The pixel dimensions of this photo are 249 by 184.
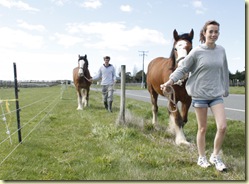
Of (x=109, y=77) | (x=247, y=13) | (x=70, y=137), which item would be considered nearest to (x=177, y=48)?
(x=247, y=13)

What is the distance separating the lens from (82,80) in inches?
517

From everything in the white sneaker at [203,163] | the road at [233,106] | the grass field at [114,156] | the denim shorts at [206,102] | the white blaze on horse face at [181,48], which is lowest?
the road at [233,106]

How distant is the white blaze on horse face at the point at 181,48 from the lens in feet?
17.7

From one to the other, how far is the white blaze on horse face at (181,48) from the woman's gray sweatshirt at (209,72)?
1238mm

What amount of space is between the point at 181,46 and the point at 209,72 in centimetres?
155

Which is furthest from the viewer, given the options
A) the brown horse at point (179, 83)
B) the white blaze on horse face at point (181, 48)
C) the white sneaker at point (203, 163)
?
the brown horse at point (179, 83)

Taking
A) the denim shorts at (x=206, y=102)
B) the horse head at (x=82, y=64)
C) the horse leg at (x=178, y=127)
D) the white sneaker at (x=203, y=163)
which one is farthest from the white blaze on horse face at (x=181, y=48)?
the horse head at (x=82, y=64)

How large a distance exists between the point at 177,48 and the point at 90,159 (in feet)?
7.82

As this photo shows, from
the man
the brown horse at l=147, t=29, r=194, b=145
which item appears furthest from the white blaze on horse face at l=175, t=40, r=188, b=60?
the man

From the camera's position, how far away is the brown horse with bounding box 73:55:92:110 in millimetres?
12508

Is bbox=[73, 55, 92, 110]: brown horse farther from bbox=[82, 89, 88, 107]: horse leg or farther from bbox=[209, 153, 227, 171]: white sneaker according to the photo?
bbox=[209, 153, 227, 171]: white sneaker

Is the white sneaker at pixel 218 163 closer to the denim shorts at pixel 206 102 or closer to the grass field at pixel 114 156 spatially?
the grass field at pixel 114 156

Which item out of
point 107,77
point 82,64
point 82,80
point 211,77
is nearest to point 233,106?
point 107,77

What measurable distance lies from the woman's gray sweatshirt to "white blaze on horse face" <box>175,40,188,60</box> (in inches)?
48.7
